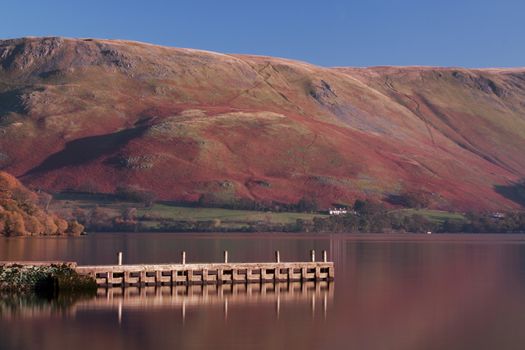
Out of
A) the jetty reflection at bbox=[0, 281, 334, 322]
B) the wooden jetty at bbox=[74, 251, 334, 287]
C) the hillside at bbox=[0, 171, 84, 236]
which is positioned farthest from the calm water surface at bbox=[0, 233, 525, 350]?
the hillside at bbox=[0, 171, 84, 236]

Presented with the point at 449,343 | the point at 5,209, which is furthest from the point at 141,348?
the point at 5,209

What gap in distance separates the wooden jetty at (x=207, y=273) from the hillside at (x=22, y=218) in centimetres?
6961

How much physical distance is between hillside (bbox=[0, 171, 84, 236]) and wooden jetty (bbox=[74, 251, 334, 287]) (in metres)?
69.6

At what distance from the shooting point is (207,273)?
66.9 meters

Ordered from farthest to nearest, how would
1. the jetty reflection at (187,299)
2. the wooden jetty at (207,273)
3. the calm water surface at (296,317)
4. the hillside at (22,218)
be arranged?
the hillside at (22,218) → the wooden jetty at (207,273) → the jetty reflection at (187,299) → the calm water surface at (296,317)

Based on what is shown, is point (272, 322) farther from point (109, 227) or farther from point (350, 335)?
point (109, 227)

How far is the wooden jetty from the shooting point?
63.0 meters

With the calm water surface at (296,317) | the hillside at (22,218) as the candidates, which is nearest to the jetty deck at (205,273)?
the calm water surface at (296,317)

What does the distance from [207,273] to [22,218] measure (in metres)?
80.2

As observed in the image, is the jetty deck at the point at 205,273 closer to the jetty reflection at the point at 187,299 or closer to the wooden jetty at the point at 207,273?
the wooden jetty at the point at 207,273

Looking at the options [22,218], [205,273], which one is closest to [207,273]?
[205,273]

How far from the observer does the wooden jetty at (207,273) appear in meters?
63.0

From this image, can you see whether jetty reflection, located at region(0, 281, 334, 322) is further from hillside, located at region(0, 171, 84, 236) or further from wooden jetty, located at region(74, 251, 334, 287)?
hillside, located at region(0, 171, 84, 236)

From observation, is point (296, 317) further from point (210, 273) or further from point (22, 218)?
point (22, 218)
